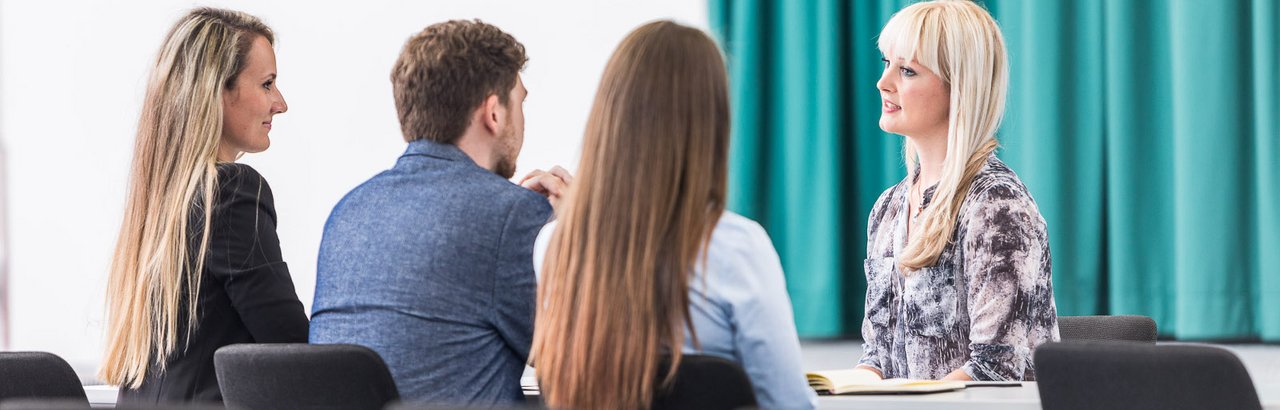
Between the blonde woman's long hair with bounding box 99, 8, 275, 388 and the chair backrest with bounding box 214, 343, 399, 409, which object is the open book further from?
the blonde woman's long hair with bounding box 99, 8, 275, 388

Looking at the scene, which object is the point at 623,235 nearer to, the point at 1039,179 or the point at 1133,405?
the point at 1133,405

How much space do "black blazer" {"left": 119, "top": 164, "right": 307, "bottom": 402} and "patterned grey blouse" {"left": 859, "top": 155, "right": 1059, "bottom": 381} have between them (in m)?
1.09

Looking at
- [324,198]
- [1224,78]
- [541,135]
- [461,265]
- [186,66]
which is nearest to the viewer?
[461,265]

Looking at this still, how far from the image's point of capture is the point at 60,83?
13.4ft

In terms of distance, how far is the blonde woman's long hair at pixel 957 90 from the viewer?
7.24ft

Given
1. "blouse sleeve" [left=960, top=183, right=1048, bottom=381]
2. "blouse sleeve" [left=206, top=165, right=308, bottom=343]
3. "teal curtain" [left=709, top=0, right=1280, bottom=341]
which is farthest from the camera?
"teal curtain" [left=709, top=0, right=1280, bottom=341]

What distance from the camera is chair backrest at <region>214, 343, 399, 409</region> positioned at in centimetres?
156

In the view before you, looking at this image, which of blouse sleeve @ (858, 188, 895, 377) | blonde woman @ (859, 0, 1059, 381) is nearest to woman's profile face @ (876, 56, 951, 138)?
blonde woman @ (859, 0, 1059, 381)

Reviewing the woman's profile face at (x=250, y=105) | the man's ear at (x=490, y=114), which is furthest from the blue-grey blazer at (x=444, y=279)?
the woman's profile face at (x=250, y=105)

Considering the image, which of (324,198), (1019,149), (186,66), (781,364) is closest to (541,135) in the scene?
(324,198)

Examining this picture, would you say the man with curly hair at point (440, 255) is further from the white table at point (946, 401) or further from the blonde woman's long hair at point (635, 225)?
the white table at point (946, 401)

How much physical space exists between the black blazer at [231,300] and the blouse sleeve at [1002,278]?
1133 millimetres

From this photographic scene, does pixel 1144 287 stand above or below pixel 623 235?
below

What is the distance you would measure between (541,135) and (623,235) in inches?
89.8
